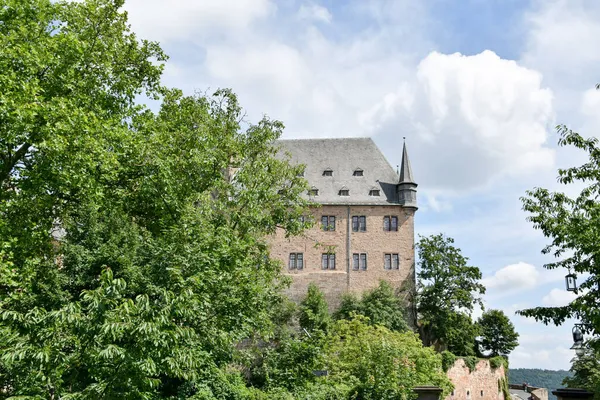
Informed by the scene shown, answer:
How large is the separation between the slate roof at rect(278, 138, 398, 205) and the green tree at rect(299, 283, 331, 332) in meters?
7.88

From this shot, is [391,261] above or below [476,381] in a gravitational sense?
above

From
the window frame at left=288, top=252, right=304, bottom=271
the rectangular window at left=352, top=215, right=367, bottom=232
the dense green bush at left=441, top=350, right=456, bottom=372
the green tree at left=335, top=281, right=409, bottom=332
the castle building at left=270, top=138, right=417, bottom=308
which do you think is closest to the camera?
the dense green bush at left=441, top=350, right=456, bottom=372

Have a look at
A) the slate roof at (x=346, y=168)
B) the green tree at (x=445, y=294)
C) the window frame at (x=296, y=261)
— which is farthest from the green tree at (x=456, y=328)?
the window frame at (x=296, y=261)

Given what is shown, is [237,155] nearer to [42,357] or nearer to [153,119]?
[153,119]

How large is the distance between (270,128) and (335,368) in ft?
35.0

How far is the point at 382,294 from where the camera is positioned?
4278cm

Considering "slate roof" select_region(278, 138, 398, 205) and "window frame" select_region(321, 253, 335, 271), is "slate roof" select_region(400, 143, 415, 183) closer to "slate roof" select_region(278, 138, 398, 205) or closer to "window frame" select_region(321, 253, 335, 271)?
"slate roof" select_region(278, 138, 398, 205)

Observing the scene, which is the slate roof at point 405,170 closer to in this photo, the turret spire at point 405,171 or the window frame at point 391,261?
the turret spire at point 405,171

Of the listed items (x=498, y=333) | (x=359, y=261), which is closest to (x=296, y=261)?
(x=359, y=261)

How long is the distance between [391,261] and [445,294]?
212 inches

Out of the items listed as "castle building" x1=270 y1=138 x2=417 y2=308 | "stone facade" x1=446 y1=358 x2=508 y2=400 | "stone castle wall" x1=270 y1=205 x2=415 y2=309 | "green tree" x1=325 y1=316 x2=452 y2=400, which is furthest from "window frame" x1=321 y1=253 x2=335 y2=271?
"stone facade" x1=446 y1=358 x2=508 y2=400

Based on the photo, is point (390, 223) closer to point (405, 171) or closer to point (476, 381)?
point (405, 171)

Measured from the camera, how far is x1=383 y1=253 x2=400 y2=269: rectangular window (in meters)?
46.3

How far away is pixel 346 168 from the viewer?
49062mm
